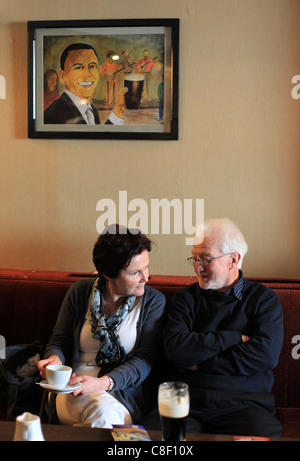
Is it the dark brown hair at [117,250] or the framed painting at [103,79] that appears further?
the framed painting at [103,79]

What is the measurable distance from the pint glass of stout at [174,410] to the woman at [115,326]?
0.64 m

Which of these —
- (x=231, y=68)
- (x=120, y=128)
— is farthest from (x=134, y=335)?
(x=231, y=68)

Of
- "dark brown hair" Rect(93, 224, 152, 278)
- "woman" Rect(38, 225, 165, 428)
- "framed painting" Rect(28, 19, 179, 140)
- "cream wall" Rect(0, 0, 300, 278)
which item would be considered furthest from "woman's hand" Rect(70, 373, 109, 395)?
"framed painting" Rect(28, 19, 179, 140)

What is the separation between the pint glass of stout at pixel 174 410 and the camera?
133 cm

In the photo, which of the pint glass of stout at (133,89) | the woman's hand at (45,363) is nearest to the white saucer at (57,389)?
the woman's hand at (45,363)

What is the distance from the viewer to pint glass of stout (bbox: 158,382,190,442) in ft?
4.36

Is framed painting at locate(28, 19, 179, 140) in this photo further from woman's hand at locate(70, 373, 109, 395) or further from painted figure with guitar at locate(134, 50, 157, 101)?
woman's hand at locate(70, 373, 109, 395)

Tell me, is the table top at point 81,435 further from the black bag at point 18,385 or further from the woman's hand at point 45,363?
the black bag at point 18,385

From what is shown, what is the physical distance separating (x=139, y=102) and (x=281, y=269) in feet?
3.69

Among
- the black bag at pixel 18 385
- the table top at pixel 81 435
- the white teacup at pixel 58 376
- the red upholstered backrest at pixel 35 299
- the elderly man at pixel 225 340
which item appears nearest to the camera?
the table top at pixel 81 435

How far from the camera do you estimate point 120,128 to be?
270cm

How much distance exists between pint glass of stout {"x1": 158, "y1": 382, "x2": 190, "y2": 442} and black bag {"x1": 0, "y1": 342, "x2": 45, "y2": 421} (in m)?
0.92

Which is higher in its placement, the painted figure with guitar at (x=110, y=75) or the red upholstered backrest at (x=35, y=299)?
the painted figure with guitar at (x=110, y=75)
